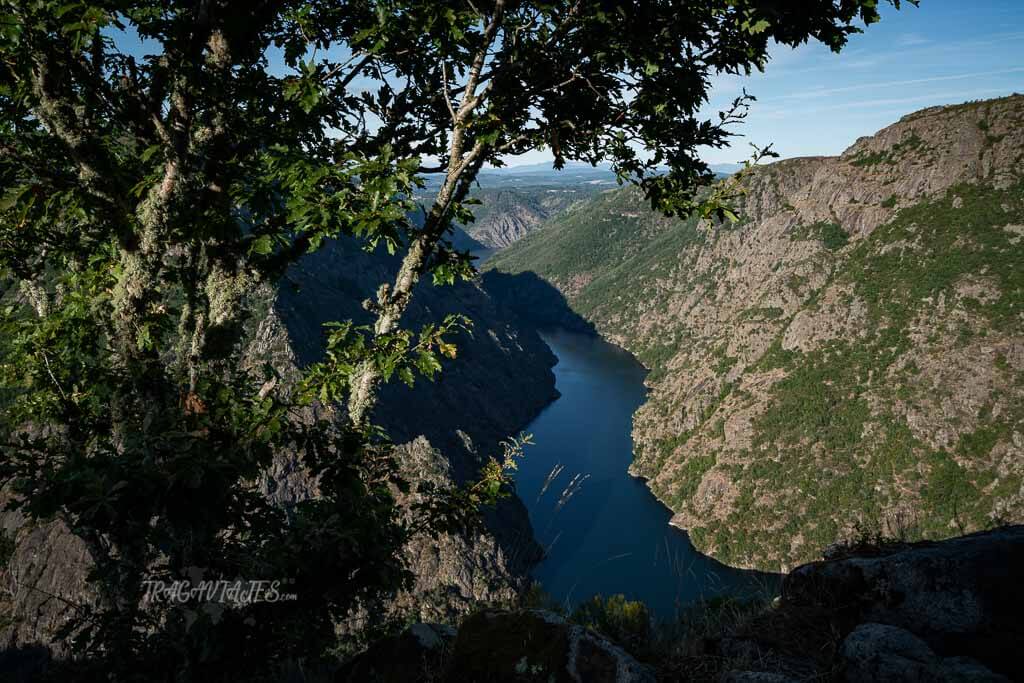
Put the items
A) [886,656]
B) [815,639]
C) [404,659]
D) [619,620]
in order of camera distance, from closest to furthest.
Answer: [886,656], [815,639], [404,659], [619,620]

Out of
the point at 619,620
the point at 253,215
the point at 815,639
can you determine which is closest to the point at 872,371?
the point at 619,620

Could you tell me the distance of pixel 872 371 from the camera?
12194 cm

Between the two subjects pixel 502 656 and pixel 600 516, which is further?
pixel 600 516

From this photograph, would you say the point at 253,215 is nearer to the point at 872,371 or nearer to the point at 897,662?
the point at 897,662

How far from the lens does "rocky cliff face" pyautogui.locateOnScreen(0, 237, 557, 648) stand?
21363 mm

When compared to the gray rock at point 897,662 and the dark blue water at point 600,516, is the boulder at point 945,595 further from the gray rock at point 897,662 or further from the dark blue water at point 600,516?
the dark blue water at point 600,516

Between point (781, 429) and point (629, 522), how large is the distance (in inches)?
1668

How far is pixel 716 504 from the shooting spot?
412 feet

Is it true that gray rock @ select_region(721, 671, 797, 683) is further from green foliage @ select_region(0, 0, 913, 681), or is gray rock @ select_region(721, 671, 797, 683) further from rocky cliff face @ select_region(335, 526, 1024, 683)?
green foliage @ select_region(0, 0, 913, 681)

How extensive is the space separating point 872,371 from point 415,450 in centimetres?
10734

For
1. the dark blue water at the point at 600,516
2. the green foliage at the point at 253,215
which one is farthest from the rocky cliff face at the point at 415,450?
the dark blue water at the point at 600,516

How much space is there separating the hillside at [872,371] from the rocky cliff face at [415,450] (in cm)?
4894

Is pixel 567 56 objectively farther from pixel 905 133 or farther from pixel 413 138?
pixel 905 133

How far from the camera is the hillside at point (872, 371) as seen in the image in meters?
104
